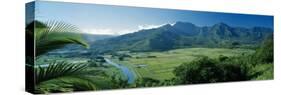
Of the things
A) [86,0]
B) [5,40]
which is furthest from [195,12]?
[5,40]

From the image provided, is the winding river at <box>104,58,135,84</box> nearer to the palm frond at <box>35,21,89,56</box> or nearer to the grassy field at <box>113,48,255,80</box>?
the grassy field at <box>113,48,255,80</box>

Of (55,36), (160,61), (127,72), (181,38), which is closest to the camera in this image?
(55,36)

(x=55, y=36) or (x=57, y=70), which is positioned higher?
(x=55, y=36)

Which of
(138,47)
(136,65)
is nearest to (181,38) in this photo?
(138,47)

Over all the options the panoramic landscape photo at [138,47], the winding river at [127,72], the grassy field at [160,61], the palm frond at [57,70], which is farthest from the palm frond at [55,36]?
the grassy field at [160,61]

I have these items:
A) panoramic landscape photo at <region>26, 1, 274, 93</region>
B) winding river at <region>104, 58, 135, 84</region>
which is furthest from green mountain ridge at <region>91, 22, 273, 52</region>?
winding river at <region>104, 58, 135, 84</region>

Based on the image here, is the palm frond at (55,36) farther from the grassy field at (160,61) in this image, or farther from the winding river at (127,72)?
the grassy field at (160,61)

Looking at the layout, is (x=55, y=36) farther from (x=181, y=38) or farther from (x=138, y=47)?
(x=181, y=38)
